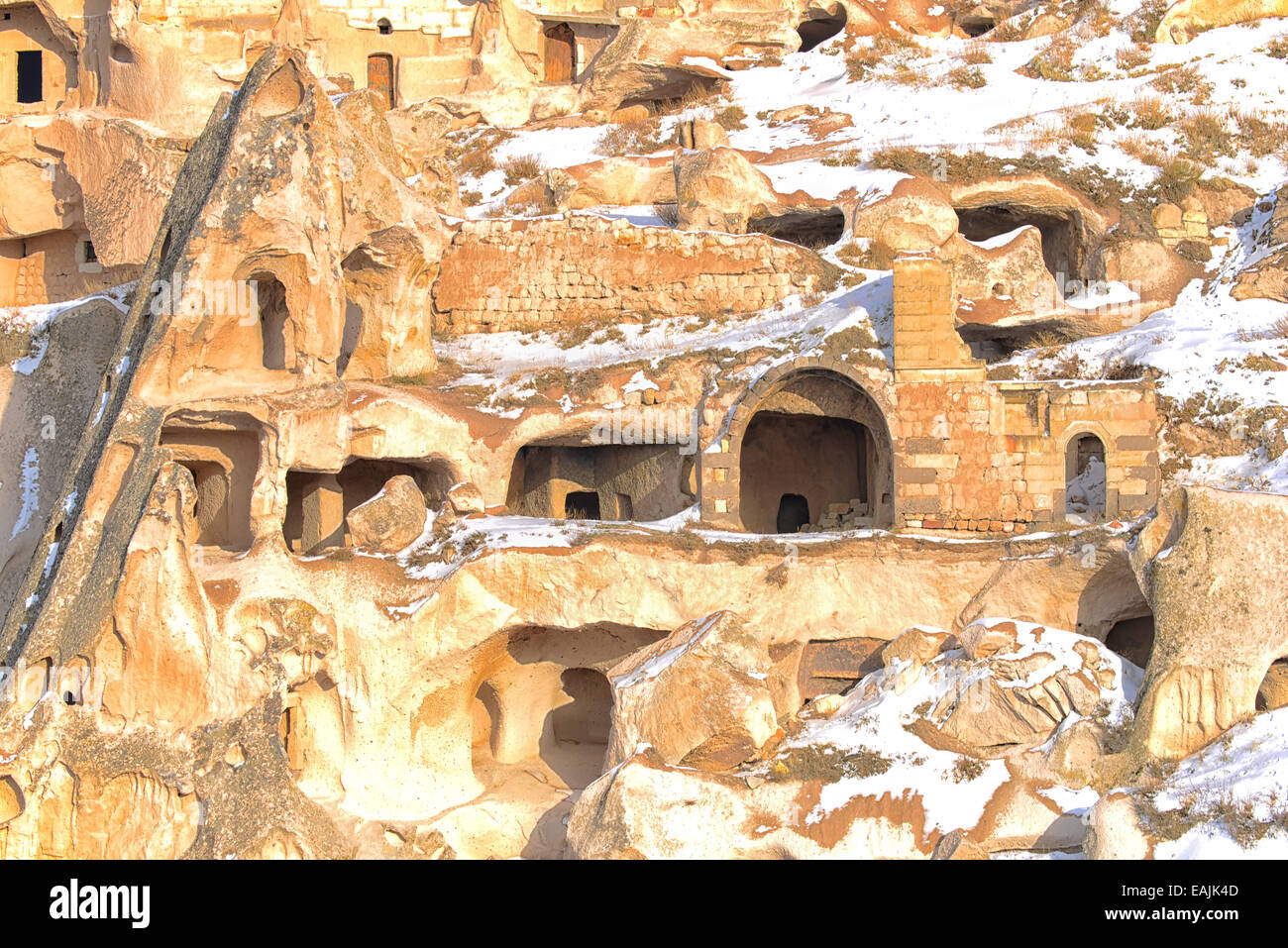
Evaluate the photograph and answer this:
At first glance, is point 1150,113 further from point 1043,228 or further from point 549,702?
point 549,702

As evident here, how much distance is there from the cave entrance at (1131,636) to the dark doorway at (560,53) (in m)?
18.5

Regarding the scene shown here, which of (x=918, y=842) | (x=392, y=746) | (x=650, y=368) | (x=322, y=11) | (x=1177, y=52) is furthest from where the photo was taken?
(x=322, y=11)

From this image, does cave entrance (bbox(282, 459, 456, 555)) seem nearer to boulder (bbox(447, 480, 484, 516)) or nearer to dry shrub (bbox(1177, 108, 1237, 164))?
boulder (bbox(447, 480, 484, 516))

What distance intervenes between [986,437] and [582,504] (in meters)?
5.75

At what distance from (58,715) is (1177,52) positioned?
73.8ft

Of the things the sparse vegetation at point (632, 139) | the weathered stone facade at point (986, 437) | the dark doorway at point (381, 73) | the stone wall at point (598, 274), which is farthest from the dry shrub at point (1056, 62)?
the dark doorway at point (381, 73)

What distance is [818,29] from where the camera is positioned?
33.1 meters

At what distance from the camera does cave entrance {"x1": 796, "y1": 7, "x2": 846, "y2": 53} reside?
1278 inches

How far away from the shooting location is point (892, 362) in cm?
1912

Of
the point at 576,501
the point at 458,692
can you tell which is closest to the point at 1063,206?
the point at 576,501

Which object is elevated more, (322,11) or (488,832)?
(322,11)

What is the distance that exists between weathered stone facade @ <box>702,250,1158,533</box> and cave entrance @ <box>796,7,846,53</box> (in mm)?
15090

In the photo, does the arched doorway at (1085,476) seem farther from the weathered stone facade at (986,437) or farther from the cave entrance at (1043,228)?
the cave entrance at (1043,228)

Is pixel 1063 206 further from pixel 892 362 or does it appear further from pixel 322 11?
pixel 322 11
